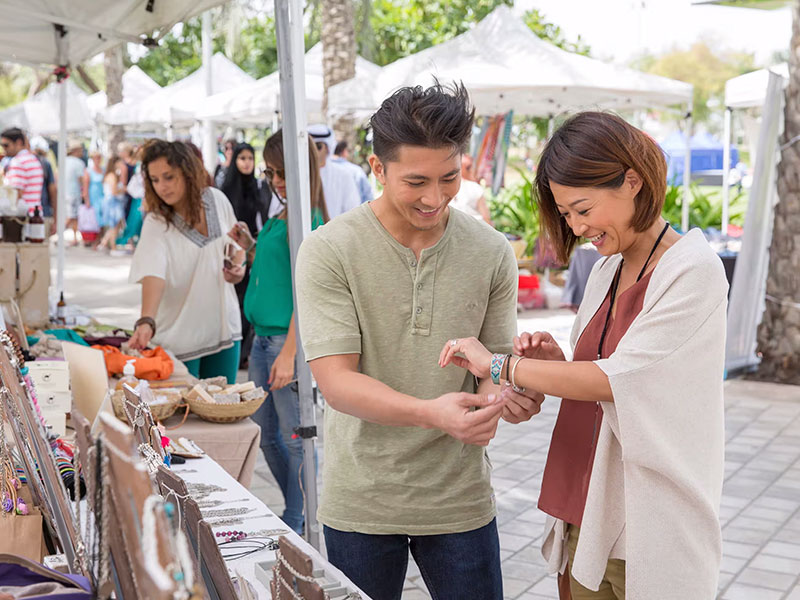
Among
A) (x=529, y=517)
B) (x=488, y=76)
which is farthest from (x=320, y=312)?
(x=488, y=76)

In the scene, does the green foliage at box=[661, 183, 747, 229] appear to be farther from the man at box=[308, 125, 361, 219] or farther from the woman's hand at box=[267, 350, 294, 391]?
the woman's hand at box=[267, 350, 294, 391]

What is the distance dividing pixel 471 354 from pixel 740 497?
12.3 feet

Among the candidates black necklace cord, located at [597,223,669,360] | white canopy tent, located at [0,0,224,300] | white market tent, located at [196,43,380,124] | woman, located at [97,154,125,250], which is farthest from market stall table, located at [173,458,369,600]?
woman, located at [97,154,125,250]

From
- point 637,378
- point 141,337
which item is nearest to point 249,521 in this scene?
point 637,378

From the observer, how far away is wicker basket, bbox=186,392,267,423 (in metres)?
→ 3.46

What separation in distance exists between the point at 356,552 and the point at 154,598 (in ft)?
4.01

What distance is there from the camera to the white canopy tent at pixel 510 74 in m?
10.4

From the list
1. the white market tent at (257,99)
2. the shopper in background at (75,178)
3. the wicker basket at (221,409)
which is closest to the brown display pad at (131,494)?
the wicker basket at (221,409)

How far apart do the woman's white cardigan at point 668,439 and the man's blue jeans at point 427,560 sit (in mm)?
329

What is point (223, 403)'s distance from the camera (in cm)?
347

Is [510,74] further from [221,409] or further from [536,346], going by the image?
[536,346]

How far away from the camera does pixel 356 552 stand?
2086mm

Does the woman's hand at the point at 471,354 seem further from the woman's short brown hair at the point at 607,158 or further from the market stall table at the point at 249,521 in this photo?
the market stall table at the point at 249,521

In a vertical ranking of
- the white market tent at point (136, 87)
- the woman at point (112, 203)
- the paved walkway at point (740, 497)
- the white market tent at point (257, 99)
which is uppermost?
the white market tent at point (136, 87)
